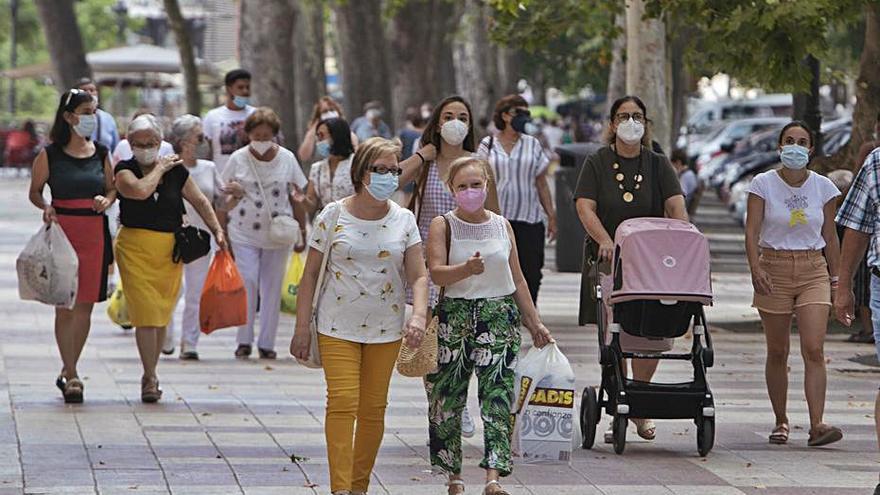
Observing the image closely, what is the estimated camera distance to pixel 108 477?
885 centimetres

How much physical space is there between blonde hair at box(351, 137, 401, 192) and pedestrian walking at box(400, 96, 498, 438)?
1.68 metres

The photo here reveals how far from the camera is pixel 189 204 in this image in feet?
43.2

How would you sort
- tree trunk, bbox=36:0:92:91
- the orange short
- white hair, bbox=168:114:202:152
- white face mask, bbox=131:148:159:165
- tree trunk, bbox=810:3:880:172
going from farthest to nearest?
tree trunk, bbox=36:0:92:91
tree trunk, bbox=810:3:880:172
white hair, bbox=168:114:202:152
white face mask, bbox=131:148:159:165
the orange short

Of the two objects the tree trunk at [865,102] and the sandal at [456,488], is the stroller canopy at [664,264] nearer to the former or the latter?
the sandal at [456,488]

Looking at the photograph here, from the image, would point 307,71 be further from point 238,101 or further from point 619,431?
point 619,431

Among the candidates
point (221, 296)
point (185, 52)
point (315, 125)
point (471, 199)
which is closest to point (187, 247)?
point (221, 296)

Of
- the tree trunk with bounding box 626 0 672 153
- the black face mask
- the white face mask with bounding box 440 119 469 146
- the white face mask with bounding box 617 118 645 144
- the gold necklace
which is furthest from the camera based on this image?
the tree trunk with bounding box 626 0 672 153

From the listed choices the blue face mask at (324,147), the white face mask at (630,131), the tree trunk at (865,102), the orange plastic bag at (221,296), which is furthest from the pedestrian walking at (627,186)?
the tree trunk at (865,102)

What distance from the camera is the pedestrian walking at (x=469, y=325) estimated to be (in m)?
8.25

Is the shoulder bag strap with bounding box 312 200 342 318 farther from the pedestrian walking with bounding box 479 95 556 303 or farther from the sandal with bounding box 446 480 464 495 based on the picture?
the pedestrian walking with bounding box 479 95 556 303

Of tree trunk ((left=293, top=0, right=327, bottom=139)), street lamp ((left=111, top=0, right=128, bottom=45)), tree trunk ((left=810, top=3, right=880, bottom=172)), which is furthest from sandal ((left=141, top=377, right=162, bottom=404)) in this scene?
street lamp ((left=111, top=0, right=128, bottom=45))

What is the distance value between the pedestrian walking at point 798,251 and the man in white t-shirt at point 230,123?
18.3ft

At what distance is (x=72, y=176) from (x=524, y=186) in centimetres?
278

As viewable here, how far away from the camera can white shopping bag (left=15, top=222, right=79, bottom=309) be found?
1136 centimetres
